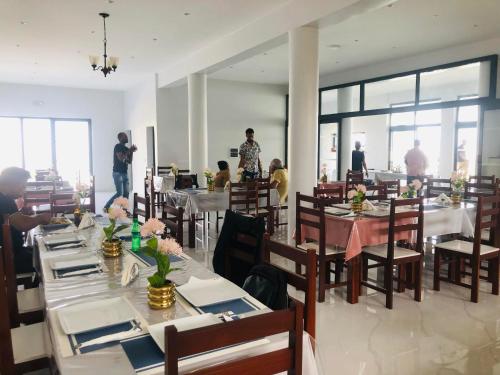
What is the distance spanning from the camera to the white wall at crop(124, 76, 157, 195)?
1056cm

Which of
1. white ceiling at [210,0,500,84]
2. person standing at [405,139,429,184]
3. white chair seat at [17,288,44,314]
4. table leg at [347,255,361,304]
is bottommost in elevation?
table leg at [347,255,361,304]

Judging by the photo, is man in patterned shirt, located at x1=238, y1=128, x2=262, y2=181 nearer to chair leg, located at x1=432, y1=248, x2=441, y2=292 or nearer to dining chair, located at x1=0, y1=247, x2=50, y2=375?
chair leg, located at x1=432, y1=248, x2=441, y2=292

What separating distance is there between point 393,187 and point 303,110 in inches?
78.6

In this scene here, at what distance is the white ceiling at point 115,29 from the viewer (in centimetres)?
537

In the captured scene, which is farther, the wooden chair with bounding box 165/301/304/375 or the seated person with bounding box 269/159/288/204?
the seated person with bounding box 269/159/288/204

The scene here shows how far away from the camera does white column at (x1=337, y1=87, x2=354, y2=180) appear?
971cm

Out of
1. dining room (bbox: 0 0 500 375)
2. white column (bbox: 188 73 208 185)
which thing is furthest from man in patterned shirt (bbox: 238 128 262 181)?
white column (bbox: 188 73 208 185)

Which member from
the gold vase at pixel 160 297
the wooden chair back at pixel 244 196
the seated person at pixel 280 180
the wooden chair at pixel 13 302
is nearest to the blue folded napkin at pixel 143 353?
the gold vase at pixel 160 297

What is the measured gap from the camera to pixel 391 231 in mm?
3383

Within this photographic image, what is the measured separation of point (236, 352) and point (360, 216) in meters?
2.66

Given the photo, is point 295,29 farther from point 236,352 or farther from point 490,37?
point 236,352

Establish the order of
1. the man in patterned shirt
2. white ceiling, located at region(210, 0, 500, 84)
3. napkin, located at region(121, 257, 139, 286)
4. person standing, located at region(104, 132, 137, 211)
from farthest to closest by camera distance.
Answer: person standing, located at region(104, 132, 137, 211) < the man in patterned shirt < white ceiling, located at region(210, 0, 500, 84) < napkin, located at region(121, 257, 139, 286)

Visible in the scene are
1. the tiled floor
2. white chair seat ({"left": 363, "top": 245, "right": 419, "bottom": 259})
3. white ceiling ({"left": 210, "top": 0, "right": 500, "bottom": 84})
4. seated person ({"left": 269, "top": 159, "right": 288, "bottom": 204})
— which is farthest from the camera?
seated person ({"left": 269, "top": 159, "right": 288, "bottom": 204})

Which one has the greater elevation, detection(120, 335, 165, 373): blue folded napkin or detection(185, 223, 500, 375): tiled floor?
detection(120, 335, 165, 373): blue folded napkin
